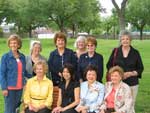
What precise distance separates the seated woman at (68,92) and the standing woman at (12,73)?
78 cm

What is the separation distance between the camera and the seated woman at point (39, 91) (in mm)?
7594

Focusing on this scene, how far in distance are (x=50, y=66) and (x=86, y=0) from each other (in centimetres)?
4701

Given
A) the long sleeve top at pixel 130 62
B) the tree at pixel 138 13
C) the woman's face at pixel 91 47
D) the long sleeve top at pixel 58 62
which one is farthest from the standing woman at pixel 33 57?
the tree at pixel 138 13

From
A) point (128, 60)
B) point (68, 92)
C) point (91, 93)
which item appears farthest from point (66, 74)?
point (128, 60)

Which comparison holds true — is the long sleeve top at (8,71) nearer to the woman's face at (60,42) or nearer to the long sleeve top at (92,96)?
the woman's face at (60,42)

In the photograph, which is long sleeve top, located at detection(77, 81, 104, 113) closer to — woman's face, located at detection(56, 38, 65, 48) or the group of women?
the group of women

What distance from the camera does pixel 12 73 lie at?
7.85 metres

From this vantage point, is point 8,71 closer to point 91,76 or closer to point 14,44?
point 14,44

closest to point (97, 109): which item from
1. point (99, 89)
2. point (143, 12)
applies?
point (99, 89)

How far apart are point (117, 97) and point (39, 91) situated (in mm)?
1372

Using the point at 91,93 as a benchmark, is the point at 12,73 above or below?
above

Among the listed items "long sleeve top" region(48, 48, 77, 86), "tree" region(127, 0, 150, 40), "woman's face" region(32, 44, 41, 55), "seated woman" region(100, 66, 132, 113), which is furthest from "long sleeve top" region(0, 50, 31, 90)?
"tree" region(127, 0, 150, 40)

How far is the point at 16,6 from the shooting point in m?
62.4

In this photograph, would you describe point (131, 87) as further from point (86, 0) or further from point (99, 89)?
point (86, 0)
